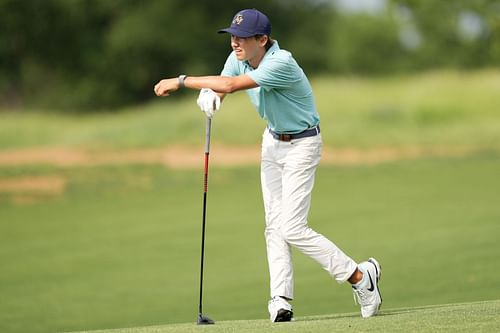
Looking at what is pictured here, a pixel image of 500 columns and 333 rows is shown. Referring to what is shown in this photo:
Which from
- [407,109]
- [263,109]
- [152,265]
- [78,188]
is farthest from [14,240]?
[407,109]

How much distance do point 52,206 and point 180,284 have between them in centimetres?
970

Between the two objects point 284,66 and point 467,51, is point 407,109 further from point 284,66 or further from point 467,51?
point 467,51

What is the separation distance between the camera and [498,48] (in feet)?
154

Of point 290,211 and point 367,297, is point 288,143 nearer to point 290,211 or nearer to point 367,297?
point 290,211

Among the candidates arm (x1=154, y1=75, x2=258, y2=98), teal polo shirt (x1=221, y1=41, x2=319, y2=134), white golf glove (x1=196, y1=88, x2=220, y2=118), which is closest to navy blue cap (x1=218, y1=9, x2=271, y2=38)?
teal polo shirt (x1=221, y1=41, x2=319, y2=134)

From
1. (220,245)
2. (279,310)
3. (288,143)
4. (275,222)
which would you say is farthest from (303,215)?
(220,245)

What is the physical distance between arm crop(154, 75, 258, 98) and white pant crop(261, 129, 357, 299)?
585 mm

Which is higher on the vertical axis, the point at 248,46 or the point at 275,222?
the point at 248,46

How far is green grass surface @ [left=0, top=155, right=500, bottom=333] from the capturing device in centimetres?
1098

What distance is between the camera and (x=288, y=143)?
290 inches

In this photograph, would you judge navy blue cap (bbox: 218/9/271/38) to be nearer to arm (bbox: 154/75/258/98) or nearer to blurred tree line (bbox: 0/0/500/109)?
arm (bbox: 154/75/258/98)

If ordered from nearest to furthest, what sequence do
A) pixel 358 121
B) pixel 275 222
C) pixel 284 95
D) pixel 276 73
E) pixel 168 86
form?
pixel 276 73
pixel 168 86
pixel 284 95
pixel 275 222
pixel 358 121

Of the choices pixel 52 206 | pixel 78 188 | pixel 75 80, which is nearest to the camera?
pixel 52 206

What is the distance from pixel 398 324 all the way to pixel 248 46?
2143 millimetres
